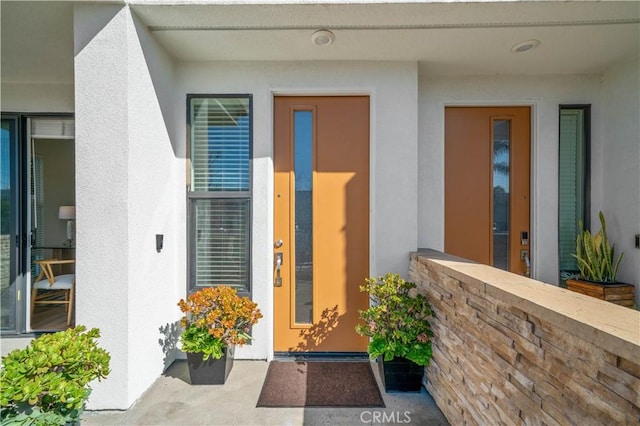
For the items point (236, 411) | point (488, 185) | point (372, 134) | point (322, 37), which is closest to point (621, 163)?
point (488, 185)

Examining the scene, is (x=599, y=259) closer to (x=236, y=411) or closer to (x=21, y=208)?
(x=236, y=411)

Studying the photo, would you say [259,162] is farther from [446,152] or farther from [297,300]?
[446,152]

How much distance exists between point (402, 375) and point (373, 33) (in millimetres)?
2594

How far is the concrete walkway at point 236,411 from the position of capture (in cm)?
199

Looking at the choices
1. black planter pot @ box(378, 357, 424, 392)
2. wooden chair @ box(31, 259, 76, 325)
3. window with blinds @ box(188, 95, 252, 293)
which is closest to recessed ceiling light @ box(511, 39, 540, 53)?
window with blinds @ box(188, 95, 252, 293)

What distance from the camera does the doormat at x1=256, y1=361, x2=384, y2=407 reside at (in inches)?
85.7

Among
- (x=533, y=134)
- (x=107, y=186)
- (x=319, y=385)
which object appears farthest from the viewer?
(x=533, y=134)

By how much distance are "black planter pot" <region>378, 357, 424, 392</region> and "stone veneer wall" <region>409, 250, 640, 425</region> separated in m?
0.14

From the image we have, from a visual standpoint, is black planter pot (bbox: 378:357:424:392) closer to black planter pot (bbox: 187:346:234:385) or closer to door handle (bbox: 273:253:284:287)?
door handle (bbox: 273:253:284:287)

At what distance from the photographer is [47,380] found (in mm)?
1362

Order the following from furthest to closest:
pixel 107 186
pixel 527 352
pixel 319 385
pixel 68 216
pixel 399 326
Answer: pixel 68 216 < pixel 319 385 < pixel 399 326 < pixel 107 186 < pixel 527 352

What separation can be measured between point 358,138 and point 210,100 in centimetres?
142

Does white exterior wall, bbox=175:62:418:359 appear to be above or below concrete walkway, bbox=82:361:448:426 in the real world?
above

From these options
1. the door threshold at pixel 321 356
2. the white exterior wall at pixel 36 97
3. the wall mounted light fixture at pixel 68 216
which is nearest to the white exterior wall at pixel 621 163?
→ the door threshold at pixel 321 356
